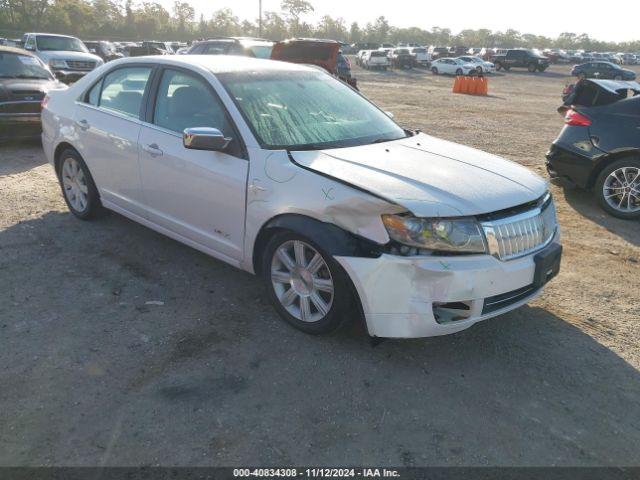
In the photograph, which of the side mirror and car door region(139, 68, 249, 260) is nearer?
the side mirror

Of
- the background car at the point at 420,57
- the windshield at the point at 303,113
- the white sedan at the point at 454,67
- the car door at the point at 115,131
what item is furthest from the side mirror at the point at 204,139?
the background car at the point at 420,57

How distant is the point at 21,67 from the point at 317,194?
8436 millimetres

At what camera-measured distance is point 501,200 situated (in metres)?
3.16

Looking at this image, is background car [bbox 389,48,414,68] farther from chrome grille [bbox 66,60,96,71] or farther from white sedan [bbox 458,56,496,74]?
chrome grille [bbox 66,60,96,71]

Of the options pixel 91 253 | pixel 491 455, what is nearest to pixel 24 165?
pixel 91 253

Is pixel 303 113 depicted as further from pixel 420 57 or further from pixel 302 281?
pixel 420 57

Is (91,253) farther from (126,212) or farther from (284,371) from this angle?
(284,371)

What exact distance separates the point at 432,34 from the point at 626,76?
114110 mm

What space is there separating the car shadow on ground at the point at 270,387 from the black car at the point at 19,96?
5409mm

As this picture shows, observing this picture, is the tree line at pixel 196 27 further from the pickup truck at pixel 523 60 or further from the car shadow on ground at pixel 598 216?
the car shadow on ground at pixel 598 216

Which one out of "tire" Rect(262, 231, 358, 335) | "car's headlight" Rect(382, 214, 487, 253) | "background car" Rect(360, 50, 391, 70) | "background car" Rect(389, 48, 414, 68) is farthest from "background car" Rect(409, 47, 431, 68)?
"car's headlight" Rect(382, 214, 487, 253)

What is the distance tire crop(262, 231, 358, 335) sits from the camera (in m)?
3.18

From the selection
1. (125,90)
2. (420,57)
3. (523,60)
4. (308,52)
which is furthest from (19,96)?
(523,60)

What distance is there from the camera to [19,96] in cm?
857
